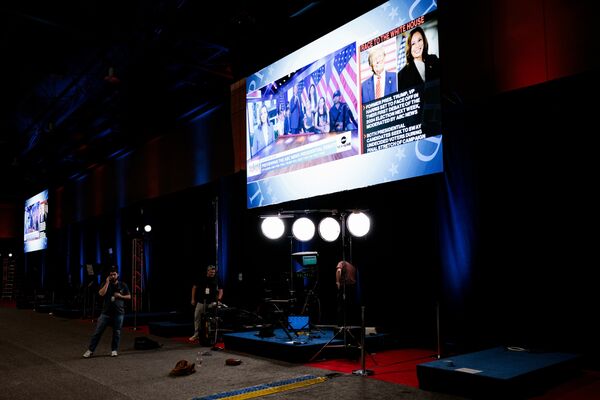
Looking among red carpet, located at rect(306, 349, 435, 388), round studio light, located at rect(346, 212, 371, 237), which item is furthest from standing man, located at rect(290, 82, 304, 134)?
red carpet, located at rect(306, 349, 435, 388)

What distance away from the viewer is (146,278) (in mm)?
16172

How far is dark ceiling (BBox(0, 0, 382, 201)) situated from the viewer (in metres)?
9.33

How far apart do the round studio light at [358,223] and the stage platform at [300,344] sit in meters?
1.49

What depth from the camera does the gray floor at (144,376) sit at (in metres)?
5.66

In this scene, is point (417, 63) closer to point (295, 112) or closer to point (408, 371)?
point (295, 112)

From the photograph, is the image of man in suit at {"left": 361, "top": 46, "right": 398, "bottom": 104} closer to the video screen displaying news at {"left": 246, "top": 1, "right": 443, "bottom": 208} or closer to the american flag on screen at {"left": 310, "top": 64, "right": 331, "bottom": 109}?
the video screen displaying news at {"left": 246, "top": 1, "right": 443, "bottom": 208}

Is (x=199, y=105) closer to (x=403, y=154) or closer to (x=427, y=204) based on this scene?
(x=427, y=204)

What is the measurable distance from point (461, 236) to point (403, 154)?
4.74 feet

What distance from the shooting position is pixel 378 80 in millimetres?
7133

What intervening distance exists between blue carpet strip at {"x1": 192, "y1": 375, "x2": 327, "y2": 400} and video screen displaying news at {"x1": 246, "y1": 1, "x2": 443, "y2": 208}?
270 cm

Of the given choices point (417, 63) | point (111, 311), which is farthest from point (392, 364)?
point (111, 311)

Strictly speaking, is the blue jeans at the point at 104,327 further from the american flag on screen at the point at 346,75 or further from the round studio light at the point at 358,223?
the american flag on screen at the point at 346,75

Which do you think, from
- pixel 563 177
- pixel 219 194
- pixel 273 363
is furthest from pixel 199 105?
pixel 563 177

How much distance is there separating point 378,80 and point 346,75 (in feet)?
2.17
